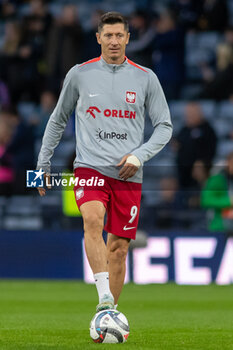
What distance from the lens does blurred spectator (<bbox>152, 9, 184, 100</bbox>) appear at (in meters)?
15.0

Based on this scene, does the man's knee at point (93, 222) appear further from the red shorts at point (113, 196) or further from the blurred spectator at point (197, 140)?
the blurred spectator at point (197, 140)

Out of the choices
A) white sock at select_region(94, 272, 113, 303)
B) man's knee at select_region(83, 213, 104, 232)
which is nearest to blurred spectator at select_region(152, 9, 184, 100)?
man's knee at select_region(83, 213, 104, 232)

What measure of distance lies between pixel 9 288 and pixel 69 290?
0.83 meters

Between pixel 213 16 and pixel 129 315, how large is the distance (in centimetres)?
923

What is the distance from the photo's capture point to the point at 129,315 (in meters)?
8.36

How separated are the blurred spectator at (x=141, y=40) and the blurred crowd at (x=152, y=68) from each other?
0.02m

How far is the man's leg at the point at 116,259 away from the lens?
6.39m

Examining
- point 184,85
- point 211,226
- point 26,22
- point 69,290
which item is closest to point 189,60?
point 184,85

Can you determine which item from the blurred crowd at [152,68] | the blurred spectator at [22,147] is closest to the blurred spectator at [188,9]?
the blurred crowd at [152,68]

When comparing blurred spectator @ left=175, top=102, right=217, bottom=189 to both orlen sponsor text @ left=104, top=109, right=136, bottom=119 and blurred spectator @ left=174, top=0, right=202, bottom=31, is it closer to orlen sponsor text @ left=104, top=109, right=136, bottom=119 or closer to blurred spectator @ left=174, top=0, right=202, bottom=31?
blurred spectator @ left=174, top=0, right=202, bottom=31

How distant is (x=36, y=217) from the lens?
43.6ft

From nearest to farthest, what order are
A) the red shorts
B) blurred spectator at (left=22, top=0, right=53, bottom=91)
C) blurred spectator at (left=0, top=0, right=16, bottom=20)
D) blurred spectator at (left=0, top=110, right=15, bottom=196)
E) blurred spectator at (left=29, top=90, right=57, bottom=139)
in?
the red shorts < blurred spectator at (left=0, top=110, right=15, bottom=196) < blurred spectator at (left=29, top=90, right=57, bottom=139) < blurred spectator at (left=22, top=0, right=53, bottom=91) < blurred spectator at (left=0, top=0, right=16, bottom=20)

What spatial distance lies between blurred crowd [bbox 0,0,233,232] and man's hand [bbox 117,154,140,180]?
650cm

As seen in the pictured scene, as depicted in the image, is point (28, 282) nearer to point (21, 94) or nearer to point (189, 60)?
point (21, 94)
